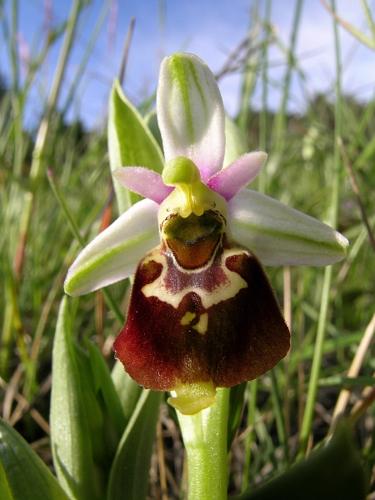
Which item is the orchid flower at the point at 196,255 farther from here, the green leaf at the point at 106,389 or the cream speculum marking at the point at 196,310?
the green leaf at the point at 106,389

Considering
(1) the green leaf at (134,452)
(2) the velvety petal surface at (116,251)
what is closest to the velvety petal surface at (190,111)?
(2) the velvety petal surface at (116,251)

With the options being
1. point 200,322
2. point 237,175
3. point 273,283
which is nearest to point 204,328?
point 200,322

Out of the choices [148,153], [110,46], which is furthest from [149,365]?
[110,46]

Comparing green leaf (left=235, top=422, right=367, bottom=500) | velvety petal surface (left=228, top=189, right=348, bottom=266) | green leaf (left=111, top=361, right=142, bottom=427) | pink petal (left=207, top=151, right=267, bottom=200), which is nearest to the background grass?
green leaf (left=111, top=361, right=142, bottom=427)

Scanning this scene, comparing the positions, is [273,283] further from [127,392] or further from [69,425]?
[69,425]

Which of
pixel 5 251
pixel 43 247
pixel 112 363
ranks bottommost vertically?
pixel 112 363

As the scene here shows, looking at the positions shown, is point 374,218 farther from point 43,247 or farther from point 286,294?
point 43,247

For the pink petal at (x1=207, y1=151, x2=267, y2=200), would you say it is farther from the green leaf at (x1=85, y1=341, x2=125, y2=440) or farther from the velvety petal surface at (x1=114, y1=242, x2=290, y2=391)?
the green leaf at (x1=85, y1=341, x2=125, y2=440)
